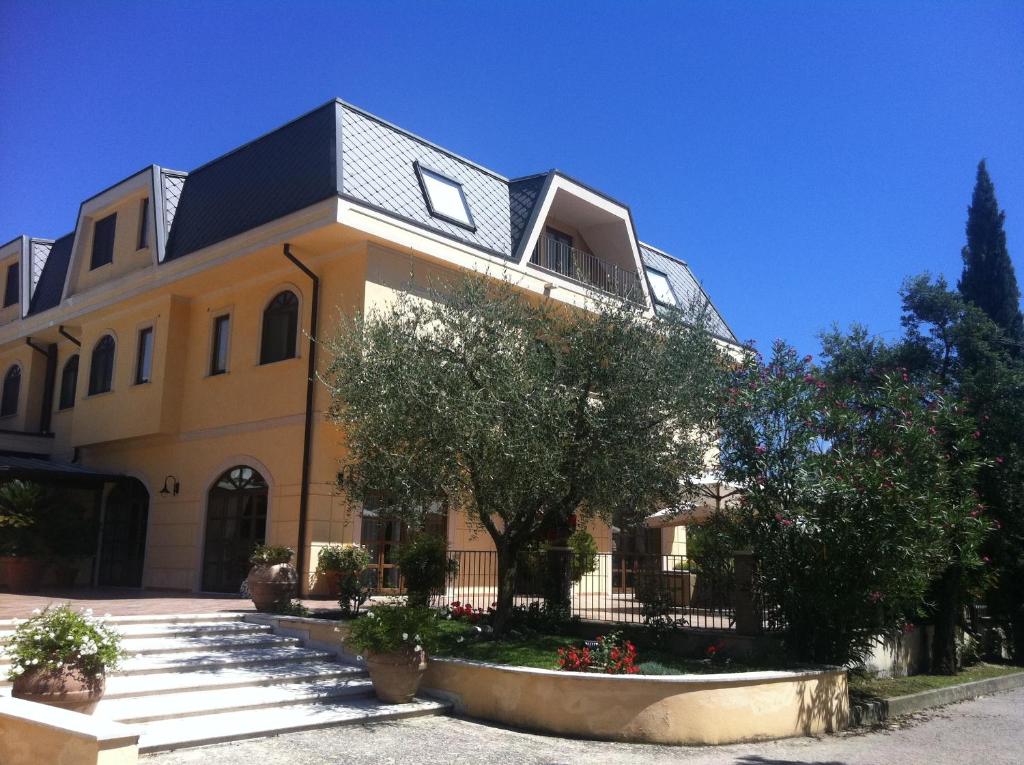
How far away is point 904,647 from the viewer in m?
13.4

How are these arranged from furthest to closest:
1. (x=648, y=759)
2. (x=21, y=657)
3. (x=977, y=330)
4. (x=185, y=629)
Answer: (x=977, y=330), (x=185, y=629), (x=648, y=759), (x=21, y=657)

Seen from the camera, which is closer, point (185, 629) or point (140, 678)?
point (140, 678)

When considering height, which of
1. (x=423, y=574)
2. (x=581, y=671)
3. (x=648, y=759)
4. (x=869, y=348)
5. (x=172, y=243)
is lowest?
(x=648, y=759)

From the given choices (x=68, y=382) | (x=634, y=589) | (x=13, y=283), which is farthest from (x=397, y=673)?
(x=13, y=283)

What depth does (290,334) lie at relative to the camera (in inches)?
660

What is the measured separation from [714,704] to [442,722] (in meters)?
2.82

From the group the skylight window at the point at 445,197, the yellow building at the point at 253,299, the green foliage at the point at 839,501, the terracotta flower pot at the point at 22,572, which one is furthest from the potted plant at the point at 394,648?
the terracotta flower pot at the point at 22,572

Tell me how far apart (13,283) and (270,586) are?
59.2 feet

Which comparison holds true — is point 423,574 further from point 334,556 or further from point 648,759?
point 648,759

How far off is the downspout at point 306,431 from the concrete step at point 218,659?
156 inches

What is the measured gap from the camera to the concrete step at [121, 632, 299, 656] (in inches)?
392

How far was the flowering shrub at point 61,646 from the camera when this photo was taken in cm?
721

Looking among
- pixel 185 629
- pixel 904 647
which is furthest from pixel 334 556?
pixel 904 647

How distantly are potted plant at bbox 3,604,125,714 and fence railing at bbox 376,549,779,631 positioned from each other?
6705 mm
